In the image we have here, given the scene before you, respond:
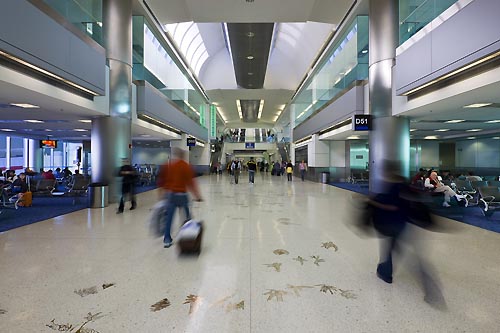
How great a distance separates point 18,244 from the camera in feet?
19.2

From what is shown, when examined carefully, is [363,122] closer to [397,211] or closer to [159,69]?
[397,211]

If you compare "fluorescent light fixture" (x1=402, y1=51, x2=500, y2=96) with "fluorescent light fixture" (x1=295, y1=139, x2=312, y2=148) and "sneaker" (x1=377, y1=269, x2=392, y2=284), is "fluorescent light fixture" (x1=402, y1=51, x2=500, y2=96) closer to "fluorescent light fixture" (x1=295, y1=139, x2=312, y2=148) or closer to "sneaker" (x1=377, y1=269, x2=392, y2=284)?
"sneaker" (x1=377, y1=269, x2=392, y2=284)

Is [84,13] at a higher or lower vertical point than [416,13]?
lower

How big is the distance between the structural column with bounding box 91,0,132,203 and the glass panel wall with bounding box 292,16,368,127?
10605 millimetres

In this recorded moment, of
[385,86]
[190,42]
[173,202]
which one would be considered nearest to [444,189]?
[385,86]

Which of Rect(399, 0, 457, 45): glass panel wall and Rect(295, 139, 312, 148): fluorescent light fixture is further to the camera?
Rect(295, 139, 312, 148): fluorescent light fixture

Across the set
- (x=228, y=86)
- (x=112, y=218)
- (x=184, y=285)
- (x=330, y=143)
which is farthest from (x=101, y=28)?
(x=228, y=86)

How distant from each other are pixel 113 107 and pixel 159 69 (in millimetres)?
6924

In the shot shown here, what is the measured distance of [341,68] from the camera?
1705 cm

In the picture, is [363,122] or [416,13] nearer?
[416,13]

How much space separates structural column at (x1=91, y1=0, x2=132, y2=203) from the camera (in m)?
11.5

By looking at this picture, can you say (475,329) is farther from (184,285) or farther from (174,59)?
(174,59)

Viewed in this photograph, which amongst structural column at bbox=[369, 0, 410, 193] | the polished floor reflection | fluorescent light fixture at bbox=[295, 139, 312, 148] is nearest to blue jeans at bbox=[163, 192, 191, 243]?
the polished floor reflection

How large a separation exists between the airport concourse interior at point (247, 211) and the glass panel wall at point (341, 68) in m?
0.14
